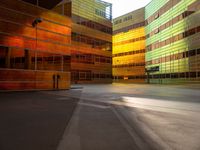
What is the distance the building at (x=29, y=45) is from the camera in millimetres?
17219

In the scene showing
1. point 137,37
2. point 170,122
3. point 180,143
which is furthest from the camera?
point 137,37

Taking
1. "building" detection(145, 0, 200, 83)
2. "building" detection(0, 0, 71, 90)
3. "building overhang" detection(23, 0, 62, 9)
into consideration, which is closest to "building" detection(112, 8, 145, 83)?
"building" detection(145, 0, 200, 83)

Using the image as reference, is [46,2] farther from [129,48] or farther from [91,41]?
[129,48]

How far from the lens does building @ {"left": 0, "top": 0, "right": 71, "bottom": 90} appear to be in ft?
56.5

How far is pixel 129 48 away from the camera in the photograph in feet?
230

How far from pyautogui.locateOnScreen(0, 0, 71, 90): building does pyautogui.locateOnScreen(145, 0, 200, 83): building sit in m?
29.0

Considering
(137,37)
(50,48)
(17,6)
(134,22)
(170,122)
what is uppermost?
(134,22)

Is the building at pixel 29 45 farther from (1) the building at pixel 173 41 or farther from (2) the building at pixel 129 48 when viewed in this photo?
(2) the building at pixel 129 48

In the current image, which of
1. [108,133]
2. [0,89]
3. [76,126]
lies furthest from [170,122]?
[0,89]

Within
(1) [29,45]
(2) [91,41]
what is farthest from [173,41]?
(1) [29,45]

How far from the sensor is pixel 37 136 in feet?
15.0

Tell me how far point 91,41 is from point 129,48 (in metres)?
21.0

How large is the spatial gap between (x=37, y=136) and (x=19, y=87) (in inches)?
573

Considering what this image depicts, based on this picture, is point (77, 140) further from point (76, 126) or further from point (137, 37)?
point (137, 37)
